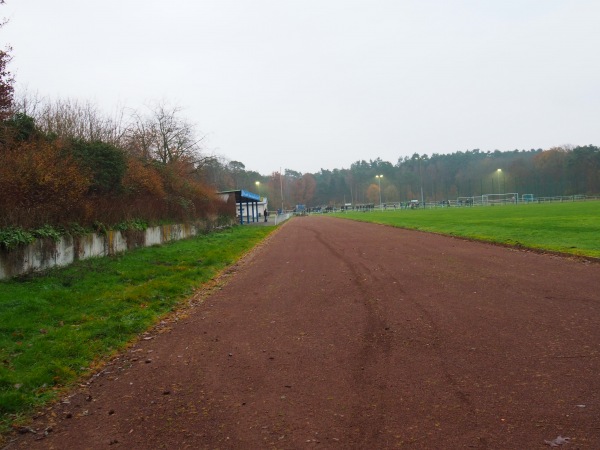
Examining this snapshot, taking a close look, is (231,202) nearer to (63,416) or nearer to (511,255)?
(511,255)

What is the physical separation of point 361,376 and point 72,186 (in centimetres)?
1252

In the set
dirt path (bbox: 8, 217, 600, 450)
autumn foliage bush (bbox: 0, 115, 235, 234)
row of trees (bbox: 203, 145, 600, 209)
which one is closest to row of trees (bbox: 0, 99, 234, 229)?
autumn foliage bush (bbox: 0, 115, 235, 234)

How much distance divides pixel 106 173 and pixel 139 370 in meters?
15.3

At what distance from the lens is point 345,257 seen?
1596 cm

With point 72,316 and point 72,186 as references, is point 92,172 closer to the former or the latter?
point 72,186

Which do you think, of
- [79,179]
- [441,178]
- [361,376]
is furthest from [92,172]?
[441,178]

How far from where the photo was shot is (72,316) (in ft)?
26.8

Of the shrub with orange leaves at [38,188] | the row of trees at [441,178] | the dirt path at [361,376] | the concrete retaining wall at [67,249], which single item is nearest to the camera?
the dirt path at [361,376]

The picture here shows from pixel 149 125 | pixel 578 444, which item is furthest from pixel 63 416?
pixel 149 125

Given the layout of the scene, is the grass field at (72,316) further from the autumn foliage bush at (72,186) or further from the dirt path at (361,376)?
the autumn foliage bush at (72,186)

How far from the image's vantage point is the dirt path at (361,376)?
3.81 meters

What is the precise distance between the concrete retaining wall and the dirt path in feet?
17.0

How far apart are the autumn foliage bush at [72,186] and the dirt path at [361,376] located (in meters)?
6.79

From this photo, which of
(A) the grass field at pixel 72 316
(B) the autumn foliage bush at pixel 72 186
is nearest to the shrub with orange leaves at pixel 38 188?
(B) the autumn foliage bush at pixel 72 186
